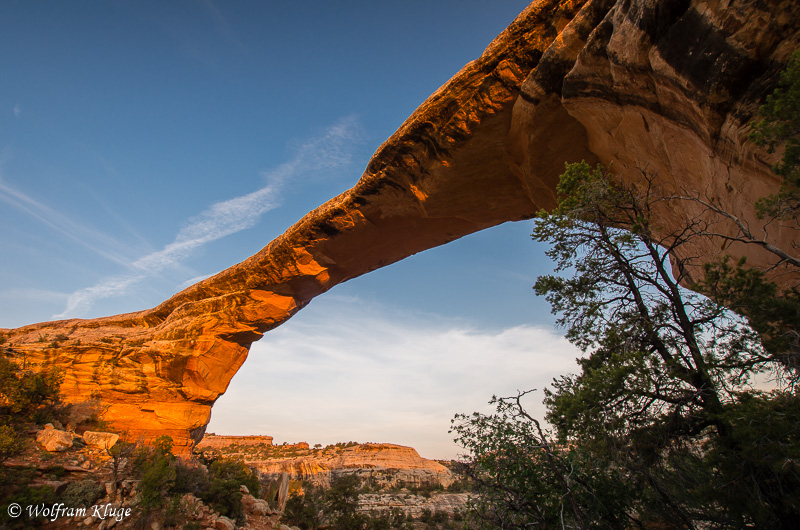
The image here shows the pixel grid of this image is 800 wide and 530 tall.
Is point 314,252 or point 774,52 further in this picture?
point 314,252

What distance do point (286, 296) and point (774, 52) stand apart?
42.4 feet

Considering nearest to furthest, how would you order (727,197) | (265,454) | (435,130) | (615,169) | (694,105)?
1. (694,105)
2. (727,197)
3. (615,169)
4. (435,130)
5. (265,454)

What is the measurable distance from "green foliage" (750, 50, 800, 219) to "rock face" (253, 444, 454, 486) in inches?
1275

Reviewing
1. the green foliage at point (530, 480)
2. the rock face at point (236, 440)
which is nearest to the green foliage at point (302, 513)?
the green foliage at point (530, 480)

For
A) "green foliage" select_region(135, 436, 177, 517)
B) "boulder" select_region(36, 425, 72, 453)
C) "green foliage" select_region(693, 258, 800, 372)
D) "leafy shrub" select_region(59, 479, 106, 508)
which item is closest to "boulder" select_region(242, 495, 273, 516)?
"green foliage" select_region(135, 436, 177, 517)

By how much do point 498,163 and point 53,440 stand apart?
41.1 ft

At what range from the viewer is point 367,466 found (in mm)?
37531

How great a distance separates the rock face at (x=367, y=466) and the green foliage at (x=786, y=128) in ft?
106

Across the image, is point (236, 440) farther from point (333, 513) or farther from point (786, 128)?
point (786, 128)

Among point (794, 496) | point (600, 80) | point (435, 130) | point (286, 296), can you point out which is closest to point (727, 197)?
point (600, 80)

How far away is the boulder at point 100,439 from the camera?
9531 millimetres

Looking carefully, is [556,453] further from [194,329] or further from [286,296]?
[194,329]

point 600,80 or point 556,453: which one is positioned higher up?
point 600,80

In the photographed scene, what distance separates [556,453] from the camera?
3973mm
